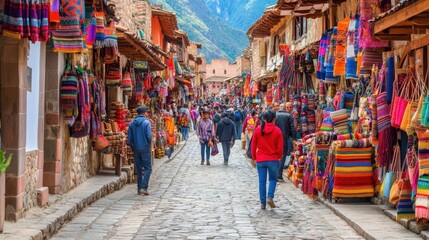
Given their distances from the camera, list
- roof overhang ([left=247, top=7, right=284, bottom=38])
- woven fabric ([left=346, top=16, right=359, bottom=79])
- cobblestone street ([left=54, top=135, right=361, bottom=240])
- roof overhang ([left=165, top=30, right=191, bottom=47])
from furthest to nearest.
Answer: roof overhang ([left=165, top=30, right=191, bottom=47]), roof overhang ([left=247, top=7, right=284, bottom=38]), woven fabric ([left=346, top=16, right=359, bottom=79]), cobblestone street ([left=54, top=135, right=361, bottom=240])

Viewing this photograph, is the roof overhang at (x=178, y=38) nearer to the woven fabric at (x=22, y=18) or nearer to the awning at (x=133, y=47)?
the awning at (x=133, y=47)

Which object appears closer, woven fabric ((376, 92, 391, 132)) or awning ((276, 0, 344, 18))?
woven fabric ((376, 92, 391, 132))

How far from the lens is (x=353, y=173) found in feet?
40.3

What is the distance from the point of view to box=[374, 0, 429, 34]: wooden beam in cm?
800

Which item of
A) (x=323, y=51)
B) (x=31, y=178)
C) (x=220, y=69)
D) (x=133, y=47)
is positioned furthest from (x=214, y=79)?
(x=31, y=178)

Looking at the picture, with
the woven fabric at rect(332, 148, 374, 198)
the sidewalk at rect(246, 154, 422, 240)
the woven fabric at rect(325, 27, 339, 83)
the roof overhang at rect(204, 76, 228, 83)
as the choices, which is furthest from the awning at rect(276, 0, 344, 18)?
the roof overhang at rect(204, 76, 228, 83)

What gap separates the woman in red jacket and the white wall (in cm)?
392

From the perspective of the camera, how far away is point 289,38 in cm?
2939

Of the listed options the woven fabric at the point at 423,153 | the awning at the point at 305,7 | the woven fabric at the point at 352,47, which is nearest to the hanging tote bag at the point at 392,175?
the woven fabric at the point at 423,153

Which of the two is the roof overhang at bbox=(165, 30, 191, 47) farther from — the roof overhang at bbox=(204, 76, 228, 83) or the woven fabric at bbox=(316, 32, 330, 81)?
the roof overhang at bbox=(204, 76, 228, 83)

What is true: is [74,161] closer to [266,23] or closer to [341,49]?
[341,49]

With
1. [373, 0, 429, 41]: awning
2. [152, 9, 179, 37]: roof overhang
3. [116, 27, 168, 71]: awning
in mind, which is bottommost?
[373, 0, 429, 41]: awning

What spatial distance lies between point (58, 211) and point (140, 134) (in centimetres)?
458

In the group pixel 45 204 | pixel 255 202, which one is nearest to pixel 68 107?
pixel 45 204
